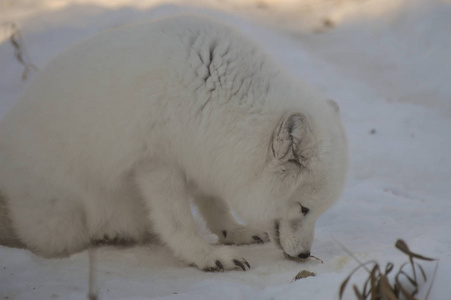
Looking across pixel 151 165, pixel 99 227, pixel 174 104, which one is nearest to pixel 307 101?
pixel 174 104

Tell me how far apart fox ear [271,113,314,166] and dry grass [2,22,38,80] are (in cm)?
389

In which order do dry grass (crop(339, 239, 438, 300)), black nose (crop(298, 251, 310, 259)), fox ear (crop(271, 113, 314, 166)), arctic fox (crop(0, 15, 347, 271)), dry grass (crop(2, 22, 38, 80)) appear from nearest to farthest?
dry grass (crop(339, 239, 438, 300))
fox ear (crop(271, 113, 314, 166))
arctic fox (crop(0, 15, 347, 271))
black nose (crop(298, 251, 310, 259))
dry grass (crop(2, 22, 38, 80))

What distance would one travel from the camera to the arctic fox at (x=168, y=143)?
357 cm

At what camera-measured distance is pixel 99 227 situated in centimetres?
403

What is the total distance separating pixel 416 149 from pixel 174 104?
3.52 metres

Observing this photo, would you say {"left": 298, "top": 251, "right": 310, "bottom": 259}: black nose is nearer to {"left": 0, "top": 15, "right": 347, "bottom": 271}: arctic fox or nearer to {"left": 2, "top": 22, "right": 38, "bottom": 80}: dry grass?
{"left": 0, "top": 15, "right": 347, "bottom": 271}: arctic fox

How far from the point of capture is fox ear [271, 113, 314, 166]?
3389 millimetres

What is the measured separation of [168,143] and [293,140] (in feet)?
2.67

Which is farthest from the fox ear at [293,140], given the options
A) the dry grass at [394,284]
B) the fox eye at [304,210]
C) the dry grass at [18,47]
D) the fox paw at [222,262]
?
the dry grass at [18,47]

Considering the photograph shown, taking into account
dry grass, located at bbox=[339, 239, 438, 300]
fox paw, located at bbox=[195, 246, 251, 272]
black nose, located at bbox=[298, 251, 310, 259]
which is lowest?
fox paw, located at bbox=[195, 246, 251, 272]

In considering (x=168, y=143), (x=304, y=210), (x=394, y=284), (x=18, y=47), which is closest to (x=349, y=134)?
(x=304, y=210)

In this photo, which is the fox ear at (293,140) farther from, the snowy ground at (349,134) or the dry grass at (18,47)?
the dry grass at (18,47)

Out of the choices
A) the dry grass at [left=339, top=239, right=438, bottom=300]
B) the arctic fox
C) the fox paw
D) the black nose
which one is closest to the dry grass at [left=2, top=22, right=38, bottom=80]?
the arctic fox

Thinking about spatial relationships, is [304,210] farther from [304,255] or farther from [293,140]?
[293,140]
